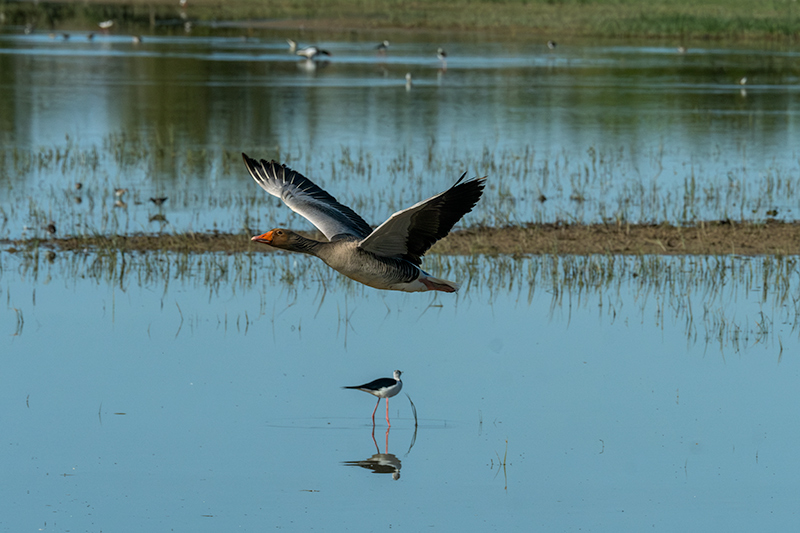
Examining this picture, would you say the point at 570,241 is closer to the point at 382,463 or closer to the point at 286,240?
the point at 286,240

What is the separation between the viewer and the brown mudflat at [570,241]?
16.6m

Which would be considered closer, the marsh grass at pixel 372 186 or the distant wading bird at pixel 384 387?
the distant wading bird at pixel 384 387

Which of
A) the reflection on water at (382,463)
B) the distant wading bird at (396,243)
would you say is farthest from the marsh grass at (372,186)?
the reflection on water at (382,463)

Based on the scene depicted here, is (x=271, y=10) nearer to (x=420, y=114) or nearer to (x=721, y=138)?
(x=420, y=114)

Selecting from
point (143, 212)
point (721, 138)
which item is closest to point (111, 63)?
point (721, 138)

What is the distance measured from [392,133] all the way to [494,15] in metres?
46.6

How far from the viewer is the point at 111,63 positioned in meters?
48.0

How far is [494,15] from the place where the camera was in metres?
73.8

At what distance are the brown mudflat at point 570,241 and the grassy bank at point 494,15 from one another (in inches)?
1930

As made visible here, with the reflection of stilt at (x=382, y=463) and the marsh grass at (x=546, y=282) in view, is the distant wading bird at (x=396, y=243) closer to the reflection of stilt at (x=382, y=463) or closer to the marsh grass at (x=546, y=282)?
the reflection of stilt at (x=382, y=463)

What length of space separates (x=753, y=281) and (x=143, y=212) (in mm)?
9710

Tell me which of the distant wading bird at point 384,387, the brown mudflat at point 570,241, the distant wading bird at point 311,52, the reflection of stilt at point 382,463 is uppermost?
the distant wading bird at point 311,52

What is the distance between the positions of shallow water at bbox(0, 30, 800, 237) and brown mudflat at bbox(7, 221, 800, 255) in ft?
1.98

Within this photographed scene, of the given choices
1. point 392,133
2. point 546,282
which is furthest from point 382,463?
point 392,133
